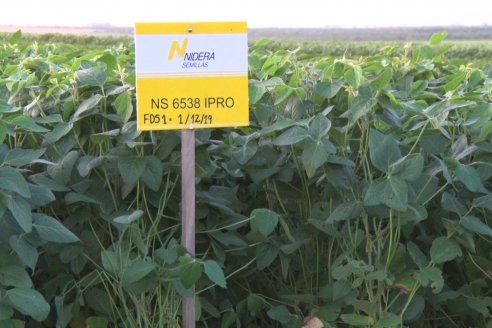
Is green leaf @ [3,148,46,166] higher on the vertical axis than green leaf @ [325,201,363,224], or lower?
higher

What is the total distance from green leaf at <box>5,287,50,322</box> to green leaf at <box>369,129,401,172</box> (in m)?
Result: 0.87

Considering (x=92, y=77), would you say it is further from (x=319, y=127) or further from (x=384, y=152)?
(x=384, y=152)

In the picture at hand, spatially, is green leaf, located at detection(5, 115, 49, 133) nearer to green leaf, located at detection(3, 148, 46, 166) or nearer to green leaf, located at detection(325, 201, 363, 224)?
green leaf, located at detection(3, 148, 46, 166)

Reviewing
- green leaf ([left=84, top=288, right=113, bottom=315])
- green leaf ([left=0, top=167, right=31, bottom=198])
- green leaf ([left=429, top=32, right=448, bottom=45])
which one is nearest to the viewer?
green leaf ([left=0, top=167, right=31, bottom=198])

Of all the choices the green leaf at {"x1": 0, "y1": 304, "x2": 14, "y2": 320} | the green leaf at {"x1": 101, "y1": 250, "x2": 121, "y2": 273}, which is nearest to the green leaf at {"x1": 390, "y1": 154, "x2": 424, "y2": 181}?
the green leaf at {"x1": 101, "y1": 250, "x2": 121, "y2": 273}

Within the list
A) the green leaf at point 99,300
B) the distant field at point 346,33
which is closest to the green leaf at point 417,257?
the green leaf at point 99,300

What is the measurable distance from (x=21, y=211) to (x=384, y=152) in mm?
890

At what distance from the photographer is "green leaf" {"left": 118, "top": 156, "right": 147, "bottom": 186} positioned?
84.4 inches

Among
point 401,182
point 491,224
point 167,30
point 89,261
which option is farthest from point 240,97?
point 491,224

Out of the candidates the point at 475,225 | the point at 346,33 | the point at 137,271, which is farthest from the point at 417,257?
the point at 346,33

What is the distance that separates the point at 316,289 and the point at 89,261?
646 mm

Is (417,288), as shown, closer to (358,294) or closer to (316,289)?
(358,294)

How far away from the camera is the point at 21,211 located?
2.00 m

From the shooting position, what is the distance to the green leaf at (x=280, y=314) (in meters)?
2.36
